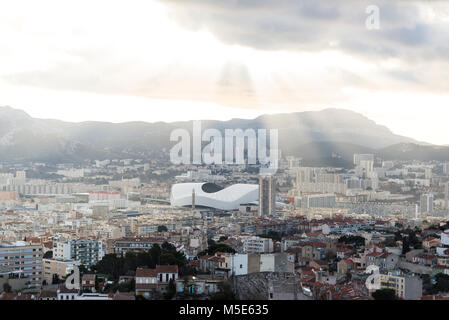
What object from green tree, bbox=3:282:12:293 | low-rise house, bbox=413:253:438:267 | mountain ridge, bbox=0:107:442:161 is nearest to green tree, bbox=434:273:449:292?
low-rise house, bbox=413:253:438:267

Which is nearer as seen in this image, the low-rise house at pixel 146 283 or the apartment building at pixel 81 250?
the low-rise house at pixel 146 283

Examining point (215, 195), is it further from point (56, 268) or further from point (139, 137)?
point (56, 268)

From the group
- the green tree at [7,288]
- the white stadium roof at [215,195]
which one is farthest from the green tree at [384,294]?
the white stadium roof at [215,195]

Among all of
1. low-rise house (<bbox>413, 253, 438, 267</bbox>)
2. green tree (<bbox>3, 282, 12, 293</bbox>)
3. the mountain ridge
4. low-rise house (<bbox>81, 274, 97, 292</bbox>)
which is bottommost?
green tree (<bbox>3, 282, 12, 293</bbox>)

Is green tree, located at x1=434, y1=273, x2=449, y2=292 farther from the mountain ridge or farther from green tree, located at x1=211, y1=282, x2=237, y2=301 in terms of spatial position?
the mountain ridge

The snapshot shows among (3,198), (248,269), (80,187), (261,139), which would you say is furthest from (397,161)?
(248,269)

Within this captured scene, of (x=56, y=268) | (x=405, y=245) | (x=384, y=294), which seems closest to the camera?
(x=384, y=294)

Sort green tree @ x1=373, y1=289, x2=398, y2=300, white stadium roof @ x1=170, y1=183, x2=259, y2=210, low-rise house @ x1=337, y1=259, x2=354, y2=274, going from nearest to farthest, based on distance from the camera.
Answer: green tree @ x1=373, y1=289, x2=398, y2=300, low-rise house @ x1=337, y1=259, x2=354, y2=274, white stadium roof @ x1=170, y1=183, x2=259, y2=210

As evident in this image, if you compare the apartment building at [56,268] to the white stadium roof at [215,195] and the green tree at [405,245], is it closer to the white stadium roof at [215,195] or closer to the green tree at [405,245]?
the green tree at [405,245]

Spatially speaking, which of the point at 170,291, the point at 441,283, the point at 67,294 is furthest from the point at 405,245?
the point at 67,294
